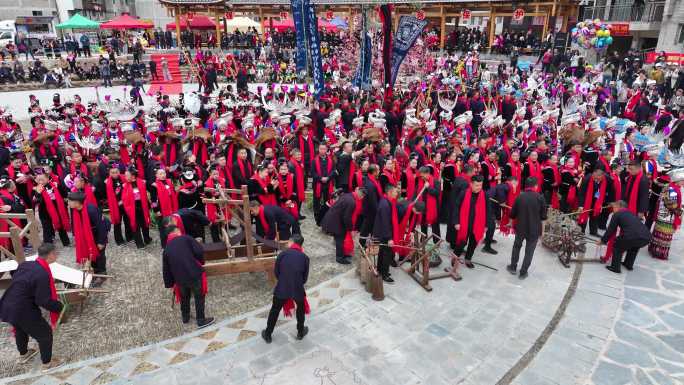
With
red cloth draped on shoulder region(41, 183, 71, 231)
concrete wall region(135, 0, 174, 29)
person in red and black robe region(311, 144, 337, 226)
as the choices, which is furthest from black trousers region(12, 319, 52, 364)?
concrete wall region(135, 0, 174, 29)

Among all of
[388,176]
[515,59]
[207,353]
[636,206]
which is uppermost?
[515,59]

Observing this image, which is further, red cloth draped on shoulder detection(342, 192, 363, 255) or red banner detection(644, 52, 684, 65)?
red banner detection(644, 52, 684, 65)

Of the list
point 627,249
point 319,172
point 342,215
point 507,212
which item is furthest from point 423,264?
point 627,249

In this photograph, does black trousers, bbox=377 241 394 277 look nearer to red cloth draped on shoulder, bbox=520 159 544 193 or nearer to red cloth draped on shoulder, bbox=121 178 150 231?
red cloth draped on shoulder, bbox=520 159 544 193

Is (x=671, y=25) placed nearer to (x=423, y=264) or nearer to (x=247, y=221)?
(x=423, y=264)

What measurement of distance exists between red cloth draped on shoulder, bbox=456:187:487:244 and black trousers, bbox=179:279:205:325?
4.00 meters

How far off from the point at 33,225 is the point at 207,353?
273 cm

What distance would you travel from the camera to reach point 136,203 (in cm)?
782

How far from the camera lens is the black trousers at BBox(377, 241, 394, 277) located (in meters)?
6.88

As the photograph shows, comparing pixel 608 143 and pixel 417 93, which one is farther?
pixel 417 93

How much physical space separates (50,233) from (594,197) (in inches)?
393

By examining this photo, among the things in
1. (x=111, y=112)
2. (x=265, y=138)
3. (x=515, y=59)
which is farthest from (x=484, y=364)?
(x=515, y=59)

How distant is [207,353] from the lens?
5.49m

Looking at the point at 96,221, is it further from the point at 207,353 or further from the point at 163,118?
the point at 163,118
